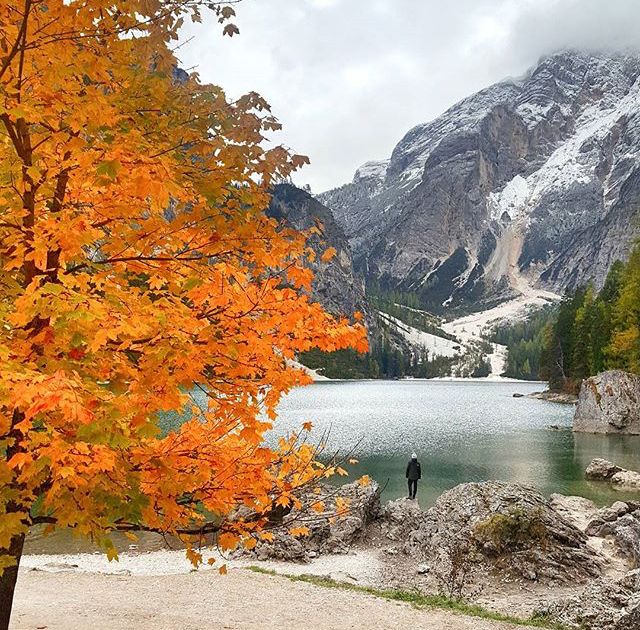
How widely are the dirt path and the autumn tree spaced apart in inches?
251

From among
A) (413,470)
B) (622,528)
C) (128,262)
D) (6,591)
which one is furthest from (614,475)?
(128,262)

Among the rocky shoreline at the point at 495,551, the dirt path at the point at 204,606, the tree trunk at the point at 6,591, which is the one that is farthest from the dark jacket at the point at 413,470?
the tree trunk at the point at 6,591

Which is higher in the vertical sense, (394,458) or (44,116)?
(44,116)

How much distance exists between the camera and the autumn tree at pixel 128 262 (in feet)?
13.5

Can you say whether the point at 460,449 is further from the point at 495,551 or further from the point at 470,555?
the point at 470,555

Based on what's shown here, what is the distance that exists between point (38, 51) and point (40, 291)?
196 centimetres

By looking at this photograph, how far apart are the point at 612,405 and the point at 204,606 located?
4833 cm

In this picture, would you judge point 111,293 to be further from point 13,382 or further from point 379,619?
point 379,619

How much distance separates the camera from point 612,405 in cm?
5069

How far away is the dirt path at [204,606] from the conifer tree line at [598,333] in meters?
53.5

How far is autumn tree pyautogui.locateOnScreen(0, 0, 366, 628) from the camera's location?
412 centimetres

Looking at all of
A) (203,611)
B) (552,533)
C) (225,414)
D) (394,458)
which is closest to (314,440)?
(394,458)

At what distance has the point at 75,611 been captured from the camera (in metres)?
11.4

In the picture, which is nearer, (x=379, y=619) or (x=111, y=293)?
(x=111, y=293)
